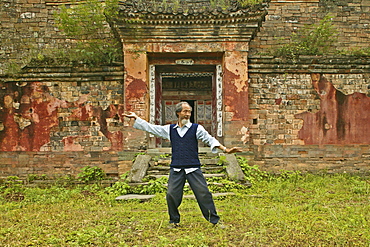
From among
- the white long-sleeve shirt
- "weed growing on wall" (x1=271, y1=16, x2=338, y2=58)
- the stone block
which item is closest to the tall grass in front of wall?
the stone block

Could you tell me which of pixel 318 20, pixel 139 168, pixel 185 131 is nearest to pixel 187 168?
pixel 185 131

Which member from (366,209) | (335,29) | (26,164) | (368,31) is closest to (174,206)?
(366,209)

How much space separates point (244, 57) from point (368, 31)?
6.02 meters

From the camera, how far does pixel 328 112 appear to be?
28.8 feet

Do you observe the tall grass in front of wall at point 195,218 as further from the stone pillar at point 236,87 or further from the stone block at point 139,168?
the stone pillar at point 236,87

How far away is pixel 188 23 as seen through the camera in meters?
8.23

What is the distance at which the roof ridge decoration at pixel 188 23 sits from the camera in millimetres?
8055

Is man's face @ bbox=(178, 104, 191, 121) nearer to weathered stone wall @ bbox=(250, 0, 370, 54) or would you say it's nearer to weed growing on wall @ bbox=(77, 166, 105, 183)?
weed growing on wall @ bbox=(77, 166, 105, 183)

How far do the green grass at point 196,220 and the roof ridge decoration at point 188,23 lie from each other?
4.16 metres

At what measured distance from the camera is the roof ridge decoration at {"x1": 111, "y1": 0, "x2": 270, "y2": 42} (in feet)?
26.4

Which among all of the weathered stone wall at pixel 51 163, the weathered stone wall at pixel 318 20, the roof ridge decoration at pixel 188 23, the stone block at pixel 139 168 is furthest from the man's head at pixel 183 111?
the weathered stone wall at pixel 318 20

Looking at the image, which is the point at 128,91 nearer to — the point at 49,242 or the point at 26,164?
the point at 26,164

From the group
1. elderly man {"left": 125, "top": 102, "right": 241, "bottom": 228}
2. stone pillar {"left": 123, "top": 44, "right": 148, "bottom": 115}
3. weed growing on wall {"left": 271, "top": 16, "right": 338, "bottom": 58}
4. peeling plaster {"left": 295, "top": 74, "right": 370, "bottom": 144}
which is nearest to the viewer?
elderly man {"left": 125, "top": 102, "right": 241, "bottom": 228}

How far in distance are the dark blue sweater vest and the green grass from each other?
2.90 feet
